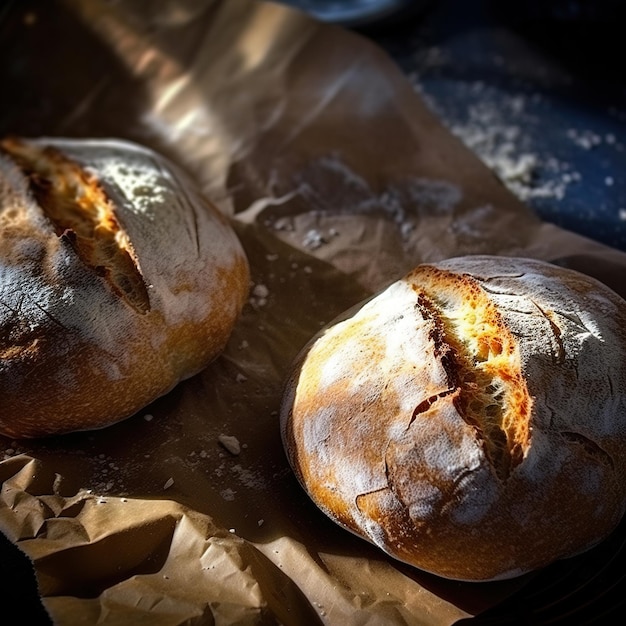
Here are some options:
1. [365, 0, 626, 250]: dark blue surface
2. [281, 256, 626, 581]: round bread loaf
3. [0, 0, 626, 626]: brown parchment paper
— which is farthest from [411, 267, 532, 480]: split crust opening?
[365, 0, 626, 250]: dark blue surface

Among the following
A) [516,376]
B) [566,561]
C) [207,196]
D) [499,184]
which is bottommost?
[566,561]

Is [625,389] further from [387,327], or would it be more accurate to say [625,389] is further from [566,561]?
[387,327]

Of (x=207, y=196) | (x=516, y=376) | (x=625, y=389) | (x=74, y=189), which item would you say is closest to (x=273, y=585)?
(x=516, y=376)

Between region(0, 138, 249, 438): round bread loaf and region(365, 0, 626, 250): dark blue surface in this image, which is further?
region(365, 0, 626, 250): dark blue surface

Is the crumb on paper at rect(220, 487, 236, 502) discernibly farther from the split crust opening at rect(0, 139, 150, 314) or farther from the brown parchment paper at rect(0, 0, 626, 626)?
the split crust opening at rect(0, 139, 150, 314)

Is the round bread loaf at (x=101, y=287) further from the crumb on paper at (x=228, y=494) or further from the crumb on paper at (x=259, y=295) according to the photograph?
the crumb on paper at (x=228, y=494)

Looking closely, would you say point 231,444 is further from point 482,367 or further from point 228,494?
point 482,367
